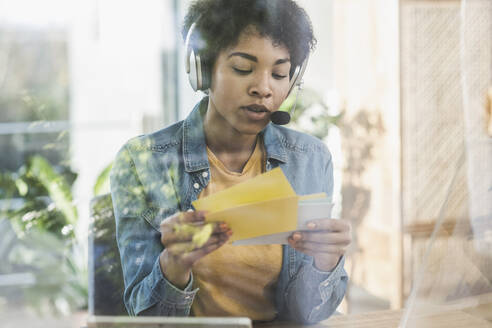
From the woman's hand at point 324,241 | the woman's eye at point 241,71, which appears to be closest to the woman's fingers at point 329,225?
the woman's hand at point 324,241

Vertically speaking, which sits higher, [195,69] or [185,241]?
[195,69]

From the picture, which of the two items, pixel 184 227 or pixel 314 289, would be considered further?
pixel 314 289

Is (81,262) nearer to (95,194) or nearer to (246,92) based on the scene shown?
(95,194)

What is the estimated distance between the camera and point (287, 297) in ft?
2.80

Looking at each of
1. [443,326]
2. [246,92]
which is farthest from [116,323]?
[443,326]

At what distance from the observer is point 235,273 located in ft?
2.64

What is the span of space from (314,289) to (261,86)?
1.05 feet

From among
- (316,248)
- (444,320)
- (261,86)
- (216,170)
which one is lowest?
(444,320)

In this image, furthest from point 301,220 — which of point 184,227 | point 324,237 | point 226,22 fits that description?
point 226,22

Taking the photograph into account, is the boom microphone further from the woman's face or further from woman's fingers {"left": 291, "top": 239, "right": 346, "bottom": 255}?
woman's fingers {"left": 291, "top": 239, "right": 346, "bottom": 255}

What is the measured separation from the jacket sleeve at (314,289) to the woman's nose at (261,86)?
0.16m

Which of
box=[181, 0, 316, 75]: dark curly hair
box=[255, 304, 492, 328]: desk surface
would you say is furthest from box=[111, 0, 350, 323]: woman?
box=[255, 304, 492, 328]: desk surface

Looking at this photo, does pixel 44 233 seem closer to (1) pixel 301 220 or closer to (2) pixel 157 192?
(2) pixel 157 192

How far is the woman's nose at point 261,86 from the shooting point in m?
0.78
